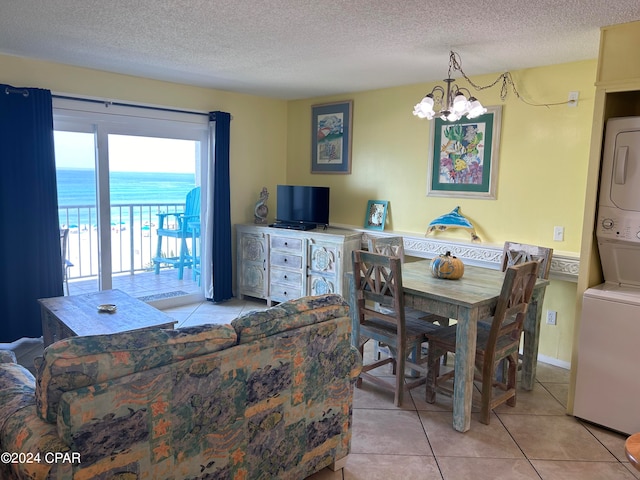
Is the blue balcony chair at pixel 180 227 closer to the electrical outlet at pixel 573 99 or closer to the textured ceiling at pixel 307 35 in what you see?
the textured ceiling at pixel 307 35

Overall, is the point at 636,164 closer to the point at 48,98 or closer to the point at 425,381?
the point at 425,381

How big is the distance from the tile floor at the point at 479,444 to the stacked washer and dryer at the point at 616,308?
0.64ft

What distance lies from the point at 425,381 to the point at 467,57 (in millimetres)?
2370

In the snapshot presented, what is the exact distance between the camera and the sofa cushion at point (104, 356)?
1.50m

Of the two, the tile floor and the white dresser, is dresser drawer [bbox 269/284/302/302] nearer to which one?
the white dresser

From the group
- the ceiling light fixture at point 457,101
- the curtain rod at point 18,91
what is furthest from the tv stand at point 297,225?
the curtain rod at point 18,91

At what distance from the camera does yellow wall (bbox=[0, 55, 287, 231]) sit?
4.00m

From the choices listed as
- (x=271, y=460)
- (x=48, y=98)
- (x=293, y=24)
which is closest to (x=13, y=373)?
(x=271, y=460)

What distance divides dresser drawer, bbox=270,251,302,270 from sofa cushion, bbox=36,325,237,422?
324 cm

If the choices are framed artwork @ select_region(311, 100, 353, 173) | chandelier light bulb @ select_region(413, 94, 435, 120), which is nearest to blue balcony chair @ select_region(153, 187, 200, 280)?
framed artwork @ select_region(311, 100, 353, 173)

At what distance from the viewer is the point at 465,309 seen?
273 centimetres

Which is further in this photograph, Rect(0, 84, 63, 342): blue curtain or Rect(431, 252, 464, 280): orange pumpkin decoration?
Rect(0, 84, 63, 342): blue curtain

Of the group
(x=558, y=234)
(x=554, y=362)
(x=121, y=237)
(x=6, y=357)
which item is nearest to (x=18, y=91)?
(x=121, y=237)

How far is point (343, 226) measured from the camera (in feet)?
17.3
